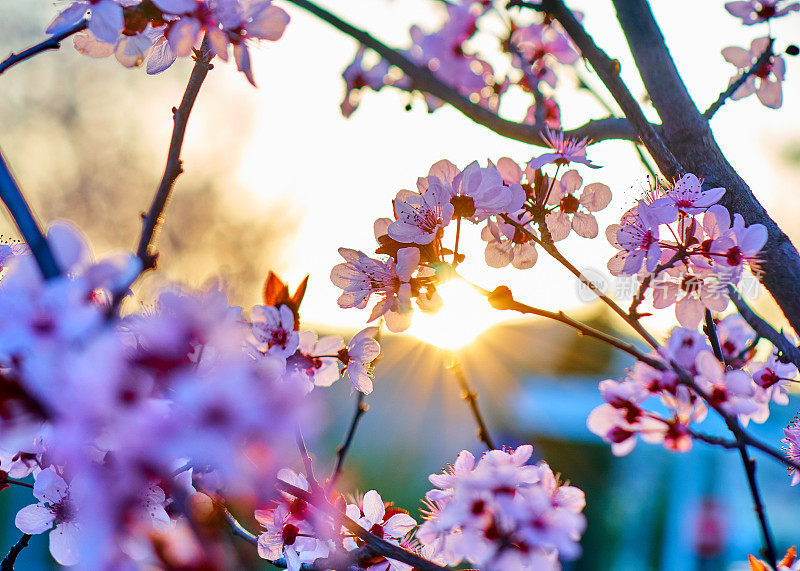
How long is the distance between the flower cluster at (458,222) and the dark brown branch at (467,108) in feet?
0.34

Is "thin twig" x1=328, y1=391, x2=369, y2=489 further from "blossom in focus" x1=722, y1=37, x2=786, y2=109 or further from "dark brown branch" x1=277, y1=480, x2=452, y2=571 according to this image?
"blossom in focus" x1=722, y1=37, x2=786, y2=109

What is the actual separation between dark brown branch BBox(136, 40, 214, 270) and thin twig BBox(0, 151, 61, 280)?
133mm

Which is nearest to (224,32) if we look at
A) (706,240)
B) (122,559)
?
(122,559)

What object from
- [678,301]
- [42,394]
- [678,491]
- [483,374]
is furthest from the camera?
[483,374]

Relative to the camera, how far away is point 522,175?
99cm

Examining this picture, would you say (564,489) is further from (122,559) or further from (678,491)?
(678,491)

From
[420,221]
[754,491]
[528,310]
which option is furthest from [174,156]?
[754,491]

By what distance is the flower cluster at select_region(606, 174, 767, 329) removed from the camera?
849 mm

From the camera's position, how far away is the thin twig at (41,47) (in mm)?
625

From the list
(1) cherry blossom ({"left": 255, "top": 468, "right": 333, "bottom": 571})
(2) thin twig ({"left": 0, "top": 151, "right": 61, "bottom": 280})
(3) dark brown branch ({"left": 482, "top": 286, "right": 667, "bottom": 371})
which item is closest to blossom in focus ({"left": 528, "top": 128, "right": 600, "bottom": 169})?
(3) dark brown branch ({"left": 482, "top": 286, "right": 667, "bottom": 371})

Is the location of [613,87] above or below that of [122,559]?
above

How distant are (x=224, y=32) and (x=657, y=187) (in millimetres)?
644

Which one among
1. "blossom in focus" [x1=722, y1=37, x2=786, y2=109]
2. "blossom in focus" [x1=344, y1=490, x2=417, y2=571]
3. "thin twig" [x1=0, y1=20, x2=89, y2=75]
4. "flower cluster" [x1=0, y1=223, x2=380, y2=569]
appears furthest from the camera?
"blossom in focus" [x1=722, y1=37, x2=786, y2=109]

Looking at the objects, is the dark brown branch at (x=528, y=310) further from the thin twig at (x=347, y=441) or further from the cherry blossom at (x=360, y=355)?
the thin twig at (x=347, y=441)
